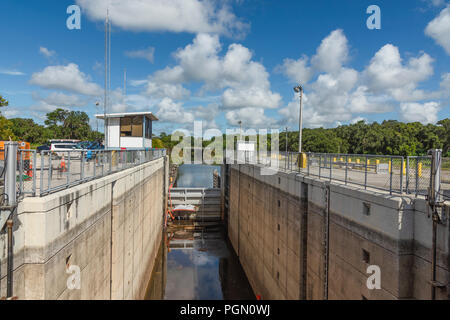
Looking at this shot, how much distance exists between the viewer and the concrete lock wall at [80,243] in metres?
5.62

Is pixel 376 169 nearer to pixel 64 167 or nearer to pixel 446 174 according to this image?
pixel 446 174

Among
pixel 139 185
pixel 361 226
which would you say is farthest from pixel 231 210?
pixel 361 226

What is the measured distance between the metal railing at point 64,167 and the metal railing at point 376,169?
7.59m

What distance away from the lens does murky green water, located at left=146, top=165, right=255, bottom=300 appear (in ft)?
62.0

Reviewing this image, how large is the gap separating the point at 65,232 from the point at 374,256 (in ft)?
23.1

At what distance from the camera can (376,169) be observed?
930cm

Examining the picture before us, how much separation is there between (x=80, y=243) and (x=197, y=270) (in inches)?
621

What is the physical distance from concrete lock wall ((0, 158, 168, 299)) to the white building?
10.7 metres
